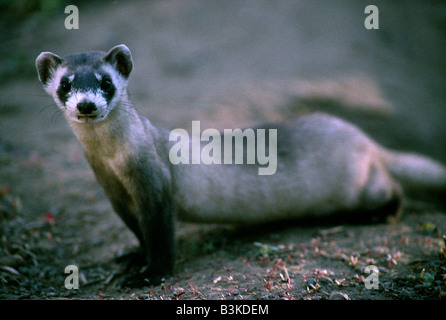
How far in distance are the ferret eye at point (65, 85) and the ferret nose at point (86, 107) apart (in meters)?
0.28

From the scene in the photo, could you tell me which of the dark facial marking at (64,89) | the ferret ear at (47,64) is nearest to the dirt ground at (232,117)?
the ferret ear at (47,64)

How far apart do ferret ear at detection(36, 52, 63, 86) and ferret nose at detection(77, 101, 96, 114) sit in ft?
1.97

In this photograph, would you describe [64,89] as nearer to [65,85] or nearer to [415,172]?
[65,85]

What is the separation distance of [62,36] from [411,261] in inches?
284

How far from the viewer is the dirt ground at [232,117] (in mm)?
3203

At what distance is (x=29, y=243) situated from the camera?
3988 millimetres

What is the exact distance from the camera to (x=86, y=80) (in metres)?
2.83

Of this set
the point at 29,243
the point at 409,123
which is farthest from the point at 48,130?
the point at 409,123

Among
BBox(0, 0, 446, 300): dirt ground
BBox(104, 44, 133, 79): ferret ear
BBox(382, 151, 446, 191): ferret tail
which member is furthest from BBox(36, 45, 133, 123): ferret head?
BBox(382, 151, 446, 191): ferret tail

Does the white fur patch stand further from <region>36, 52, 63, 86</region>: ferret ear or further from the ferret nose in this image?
the ferret nose

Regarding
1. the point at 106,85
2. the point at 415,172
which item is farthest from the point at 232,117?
the point at 106,85

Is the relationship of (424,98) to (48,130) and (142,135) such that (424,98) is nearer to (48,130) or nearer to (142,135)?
(142,135)

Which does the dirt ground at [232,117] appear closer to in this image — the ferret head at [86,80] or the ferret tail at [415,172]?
the ferret tail at [415,172]
